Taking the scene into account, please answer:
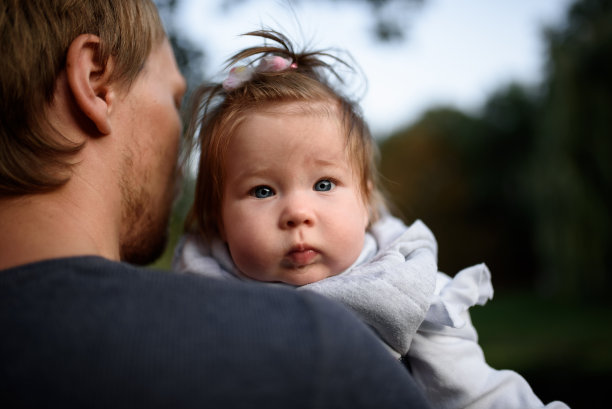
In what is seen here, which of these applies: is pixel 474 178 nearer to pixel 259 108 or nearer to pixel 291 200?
pixel 259 108

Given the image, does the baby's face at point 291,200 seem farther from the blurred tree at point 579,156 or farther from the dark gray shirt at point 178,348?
the blurred tree at point 579,156

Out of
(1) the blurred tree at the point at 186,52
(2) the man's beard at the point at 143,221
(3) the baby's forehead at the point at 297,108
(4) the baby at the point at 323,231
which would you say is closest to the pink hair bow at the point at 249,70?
(4) the baby at the point at 323,231

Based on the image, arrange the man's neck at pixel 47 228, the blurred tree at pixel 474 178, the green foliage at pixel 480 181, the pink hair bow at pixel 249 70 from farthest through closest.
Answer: the blurred tree at pixel 474 178, the green foliage at pixel 480 181, the pink hair bow at pixel 249 70, the man's neck at pixel 47 228

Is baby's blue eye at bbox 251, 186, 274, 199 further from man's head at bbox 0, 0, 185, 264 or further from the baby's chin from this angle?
man's head at bbox 0, 0, 185, 264

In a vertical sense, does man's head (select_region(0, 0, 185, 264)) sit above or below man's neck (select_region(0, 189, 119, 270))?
above

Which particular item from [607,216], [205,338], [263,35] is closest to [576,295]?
[607,216]

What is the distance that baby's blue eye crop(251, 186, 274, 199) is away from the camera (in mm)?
1877

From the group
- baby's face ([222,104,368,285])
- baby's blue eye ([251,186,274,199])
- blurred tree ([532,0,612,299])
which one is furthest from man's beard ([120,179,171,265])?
blurred tree ([532,0,612,299])

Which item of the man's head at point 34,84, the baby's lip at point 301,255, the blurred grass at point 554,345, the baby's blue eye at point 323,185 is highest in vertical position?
the man's head at point 34,84

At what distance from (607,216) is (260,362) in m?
11.2

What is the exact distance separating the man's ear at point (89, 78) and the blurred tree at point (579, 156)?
10.4m

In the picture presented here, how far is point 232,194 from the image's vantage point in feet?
6.34

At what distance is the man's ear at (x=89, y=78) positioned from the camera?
1676 millimetres

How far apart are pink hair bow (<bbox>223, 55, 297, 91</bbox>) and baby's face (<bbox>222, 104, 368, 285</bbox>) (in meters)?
0.22
